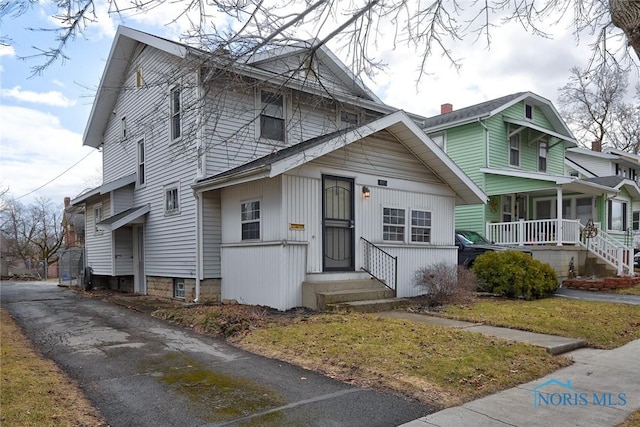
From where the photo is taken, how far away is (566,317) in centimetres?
898

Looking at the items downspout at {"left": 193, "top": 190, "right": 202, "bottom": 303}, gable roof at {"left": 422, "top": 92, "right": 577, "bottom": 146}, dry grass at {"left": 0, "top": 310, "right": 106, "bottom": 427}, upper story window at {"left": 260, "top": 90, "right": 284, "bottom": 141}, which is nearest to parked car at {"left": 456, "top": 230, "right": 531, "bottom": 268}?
gable roof at {"left": 422, "top": 92, "right": 577, "bottom": 146}

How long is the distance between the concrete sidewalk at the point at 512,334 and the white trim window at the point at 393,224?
117 inches

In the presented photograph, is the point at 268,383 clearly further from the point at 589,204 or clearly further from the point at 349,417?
the point at 589,204

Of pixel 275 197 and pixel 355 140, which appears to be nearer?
pixel 275 197

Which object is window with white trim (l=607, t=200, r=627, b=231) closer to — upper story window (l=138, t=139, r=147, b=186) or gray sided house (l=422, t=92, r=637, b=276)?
gray sided house (l=422, t=92, r=637, b=276)

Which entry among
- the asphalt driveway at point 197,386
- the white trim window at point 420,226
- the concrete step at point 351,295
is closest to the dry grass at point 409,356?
the asphalt driveway at point 197,386

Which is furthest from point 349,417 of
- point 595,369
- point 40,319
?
point 40,319

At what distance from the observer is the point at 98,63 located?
5.96m

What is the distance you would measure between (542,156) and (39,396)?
77.1 ft

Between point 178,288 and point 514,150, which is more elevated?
point 514,150

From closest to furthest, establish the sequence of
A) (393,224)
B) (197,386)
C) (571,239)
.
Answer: (197,386), (393,224), (571,239)

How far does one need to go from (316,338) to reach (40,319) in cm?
663

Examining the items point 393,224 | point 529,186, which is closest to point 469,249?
point 393,224

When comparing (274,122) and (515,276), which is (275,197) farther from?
(515,276)
